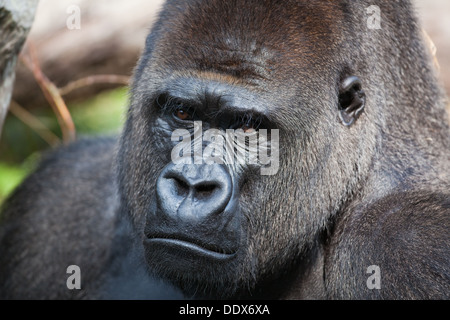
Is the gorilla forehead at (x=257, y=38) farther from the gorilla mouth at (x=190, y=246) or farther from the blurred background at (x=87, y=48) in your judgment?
the blurred background at (x=87, y=48)

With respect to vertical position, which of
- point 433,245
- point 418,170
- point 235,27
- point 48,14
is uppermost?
point 48,14

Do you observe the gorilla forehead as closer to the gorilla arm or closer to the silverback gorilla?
the silverback gorilla

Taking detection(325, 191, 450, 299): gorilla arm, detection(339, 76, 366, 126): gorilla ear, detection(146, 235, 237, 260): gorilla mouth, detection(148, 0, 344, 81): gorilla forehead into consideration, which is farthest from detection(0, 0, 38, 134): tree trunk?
detection(325, 191, 450, 299): gorilla arm

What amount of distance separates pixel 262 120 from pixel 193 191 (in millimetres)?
536

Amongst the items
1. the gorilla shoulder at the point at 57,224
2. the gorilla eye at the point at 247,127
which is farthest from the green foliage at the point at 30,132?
the gorilla eye at the point at 247,127

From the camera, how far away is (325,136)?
325cm

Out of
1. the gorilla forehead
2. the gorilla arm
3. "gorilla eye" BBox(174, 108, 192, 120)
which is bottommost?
the gorilla arm

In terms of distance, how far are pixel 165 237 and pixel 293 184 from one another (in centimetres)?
74

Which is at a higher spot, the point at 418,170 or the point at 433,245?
the point at 418,170

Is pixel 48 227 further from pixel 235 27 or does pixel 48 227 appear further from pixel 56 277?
pixel 235 27

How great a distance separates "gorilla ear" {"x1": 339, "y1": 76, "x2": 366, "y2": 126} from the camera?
3.33m
